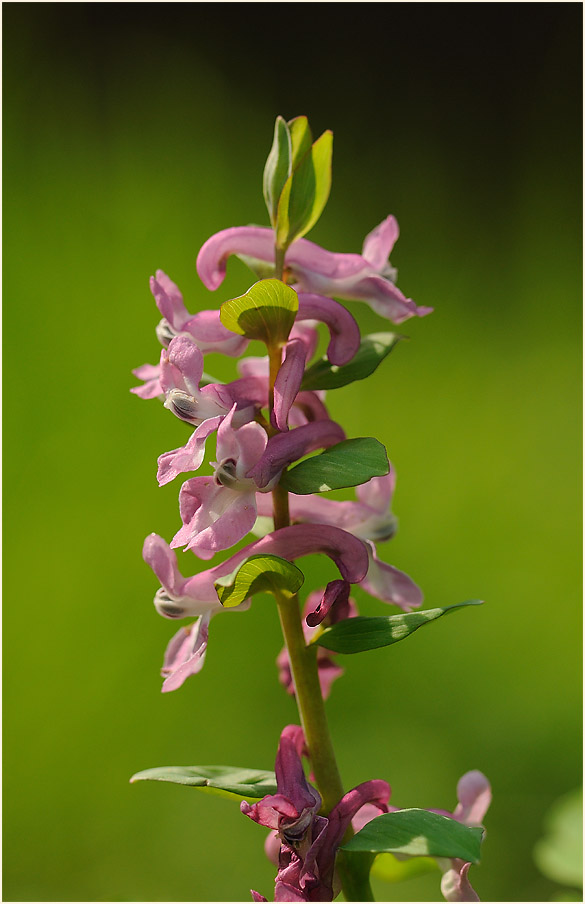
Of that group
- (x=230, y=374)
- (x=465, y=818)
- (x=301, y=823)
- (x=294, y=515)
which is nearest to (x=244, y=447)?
(x=294, y=515)

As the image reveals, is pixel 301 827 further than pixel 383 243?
No

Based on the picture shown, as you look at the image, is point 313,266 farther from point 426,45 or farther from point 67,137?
point 426,45

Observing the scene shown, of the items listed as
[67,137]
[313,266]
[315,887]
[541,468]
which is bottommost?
[315,887]

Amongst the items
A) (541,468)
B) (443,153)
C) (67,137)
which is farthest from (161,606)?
(443,153)

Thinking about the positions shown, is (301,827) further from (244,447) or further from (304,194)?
(304,194)

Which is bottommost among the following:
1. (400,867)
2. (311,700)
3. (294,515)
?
(400,867)

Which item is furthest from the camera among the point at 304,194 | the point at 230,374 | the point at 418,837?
the point at 230,374

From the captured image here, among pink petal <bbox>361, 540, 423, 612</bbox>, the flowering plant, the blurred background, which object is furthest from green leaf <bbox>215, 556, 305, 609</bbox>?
the blurred background
